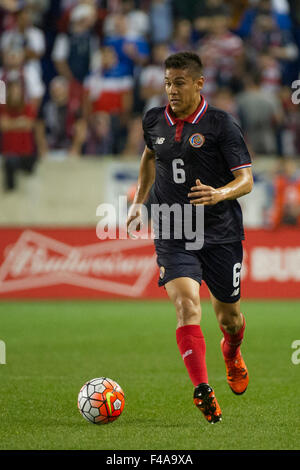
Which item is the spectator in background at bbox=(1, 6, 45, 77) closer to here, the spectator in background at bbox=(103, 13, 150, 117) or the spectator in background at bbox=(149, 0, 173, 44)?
the spectator in background at bbox=(103, 13, 150, 117)

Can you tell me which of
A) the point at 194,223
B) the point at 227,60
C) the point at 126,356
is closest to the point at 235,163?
the point at 194,223

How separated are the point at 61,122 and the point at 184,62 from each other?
10.5 meters

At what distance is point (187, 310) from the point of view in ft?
19.7

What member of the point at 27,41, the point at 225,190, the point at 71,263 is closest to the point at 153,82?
the point at 27,41

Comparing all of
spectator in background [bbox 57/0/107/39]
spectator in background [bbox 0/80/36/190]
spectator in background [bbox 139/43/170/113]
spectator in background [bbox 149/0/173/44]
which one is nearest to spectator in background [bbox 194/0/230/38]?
spectator in background [bbox 149/0/173/44]

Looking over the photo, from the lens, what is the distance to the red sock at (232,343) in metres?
7.04

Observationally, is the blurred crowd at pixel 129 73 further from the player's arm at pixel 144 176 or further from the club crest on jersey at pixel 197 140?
the club crest on jersey at pixel 197 140

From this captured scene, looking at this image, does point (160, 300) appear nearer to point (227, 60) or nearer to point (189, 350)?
point (227, 60)

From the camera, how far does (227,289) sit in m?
6.63

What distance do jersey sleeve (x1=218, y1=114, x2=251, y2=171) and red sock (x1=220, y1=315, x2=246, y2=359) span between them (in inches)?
56.9

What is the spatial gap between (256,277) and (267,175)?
1842mm

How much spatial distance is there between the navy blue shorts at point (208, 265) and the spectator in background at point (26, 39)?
10524 millimetres

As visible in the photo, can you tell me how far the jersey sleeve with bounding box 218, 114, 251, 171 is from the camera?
244 inches

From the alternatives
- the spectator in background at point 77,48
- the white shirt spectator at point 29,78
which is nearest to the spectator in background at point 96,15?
the spectator in background at point 77,48
